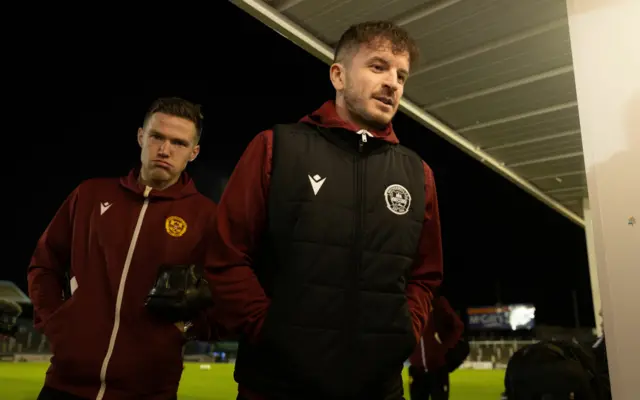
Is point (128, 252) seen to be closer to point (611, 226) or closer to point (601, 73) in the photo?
point (611, 226)

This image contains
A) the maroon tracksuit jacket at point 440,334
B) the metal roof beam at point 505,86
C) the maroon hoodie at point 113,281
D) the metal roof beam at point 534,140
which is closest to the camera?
the maroon hoodie at point 113,281

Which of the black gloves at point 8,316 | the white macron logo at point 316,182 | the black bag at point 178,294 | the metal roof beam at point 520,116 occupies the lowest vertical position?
the black gloves at point 8,316

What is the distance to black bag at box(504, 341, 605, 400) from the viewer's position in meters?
3.06

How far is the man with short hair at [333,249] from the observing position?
1.74 metres

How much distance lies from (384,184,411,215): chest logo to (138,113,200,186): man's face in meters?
1.26

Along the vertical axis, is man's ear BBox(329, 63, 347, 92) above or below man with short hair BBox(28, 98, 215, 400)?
above

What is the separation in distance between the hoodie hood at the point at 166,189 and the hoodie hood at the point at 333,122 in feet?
3.04

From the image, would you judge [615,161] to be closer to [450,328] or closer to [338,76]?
[338,76]

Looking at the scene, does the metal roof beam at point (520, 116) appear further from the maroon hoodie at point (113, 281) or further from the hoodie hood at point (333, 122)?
the maroon hoodie at point (113, 281)

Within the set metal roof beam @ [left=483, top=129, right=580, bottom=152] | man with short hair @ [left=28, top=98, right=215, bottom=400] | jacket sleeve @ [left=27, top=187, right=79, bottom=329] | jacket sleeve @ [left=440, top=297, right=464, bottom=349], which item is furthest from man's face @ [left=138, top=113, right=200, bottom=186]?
metal roof beam @ [left=483, top=129, right=580, bottom=152]

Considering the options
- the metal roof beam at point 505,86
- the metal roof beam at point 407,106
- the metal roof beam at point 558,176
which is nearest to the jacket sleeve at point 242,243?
the metal roof beam at point 407,106

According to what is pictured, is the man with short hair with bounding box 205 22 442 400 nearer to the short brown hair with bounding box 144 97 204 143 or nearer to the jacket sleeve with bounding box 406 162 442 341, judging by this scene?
the jacket sleeve with bounding box 406 162 442 341

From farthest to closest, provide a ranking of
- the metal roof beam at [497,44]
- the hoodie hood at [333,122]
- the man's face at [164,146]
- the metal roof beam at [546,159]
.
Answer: the metal roof beam at [546,159] → the metal roof beam at [497,44] → the man's face at [164,146] → the hoodie hood at [333,122]

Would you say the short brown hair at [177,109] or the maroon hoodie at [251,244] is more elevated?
the short brown hair at [177,109]
